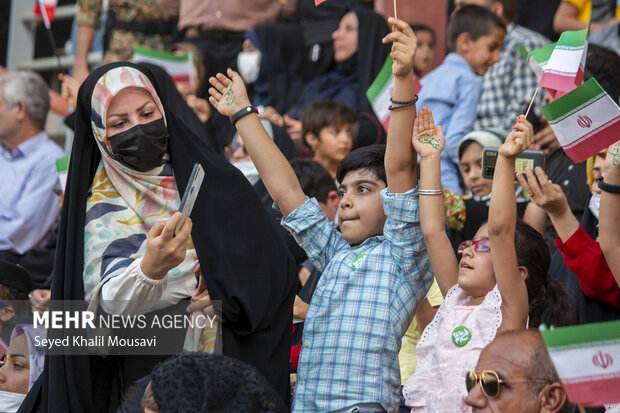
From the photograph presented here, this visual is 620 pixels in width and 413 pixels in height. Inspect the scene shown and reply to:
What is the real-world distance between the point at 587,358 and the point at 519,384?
12.6 inches

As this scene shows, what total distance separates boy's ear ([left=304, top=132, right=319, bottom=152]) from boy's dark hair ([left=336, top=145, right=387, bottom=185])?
103 inches

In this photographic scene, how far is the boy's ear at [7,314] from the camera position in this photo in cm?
453

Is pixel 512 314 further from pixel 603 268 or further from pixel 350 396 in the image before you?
pixel 603 268

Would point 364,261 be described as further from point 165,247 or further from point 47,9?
point 47,9

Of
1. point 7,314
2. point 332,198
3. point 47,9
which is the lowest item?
point 7,314

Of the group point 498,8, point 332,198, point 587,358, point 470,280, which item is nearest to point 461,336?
point 470,280

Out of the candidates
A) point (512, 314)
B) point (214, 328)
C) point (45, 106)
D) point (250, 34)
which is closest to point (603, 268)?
point (512, 314)

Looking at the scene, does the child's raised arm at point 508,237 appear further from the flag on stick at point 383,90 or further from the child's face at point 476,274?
the flag on stick at point 383,90

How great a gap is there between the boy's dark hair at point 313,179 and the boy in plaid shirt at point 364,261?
1435 mm

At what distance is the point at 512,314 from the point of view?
3.40 metres

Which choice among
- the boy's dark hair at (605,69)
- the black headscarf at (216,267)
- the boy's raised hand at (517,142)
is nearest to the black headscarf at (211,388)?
the black headscarf at (216,267)

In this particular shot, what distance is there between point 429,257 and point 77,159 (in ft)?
4.80

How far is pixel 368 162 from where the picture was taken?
3834 mm

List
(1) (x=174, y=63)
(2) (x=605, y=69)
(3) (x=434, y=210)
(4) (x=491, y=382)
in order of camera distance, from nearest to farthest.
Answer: (4) (x=491, y=382) < (3) (x=434, y=210) < (2) (x=605, y=69) < (1) (x=174, y=63)
